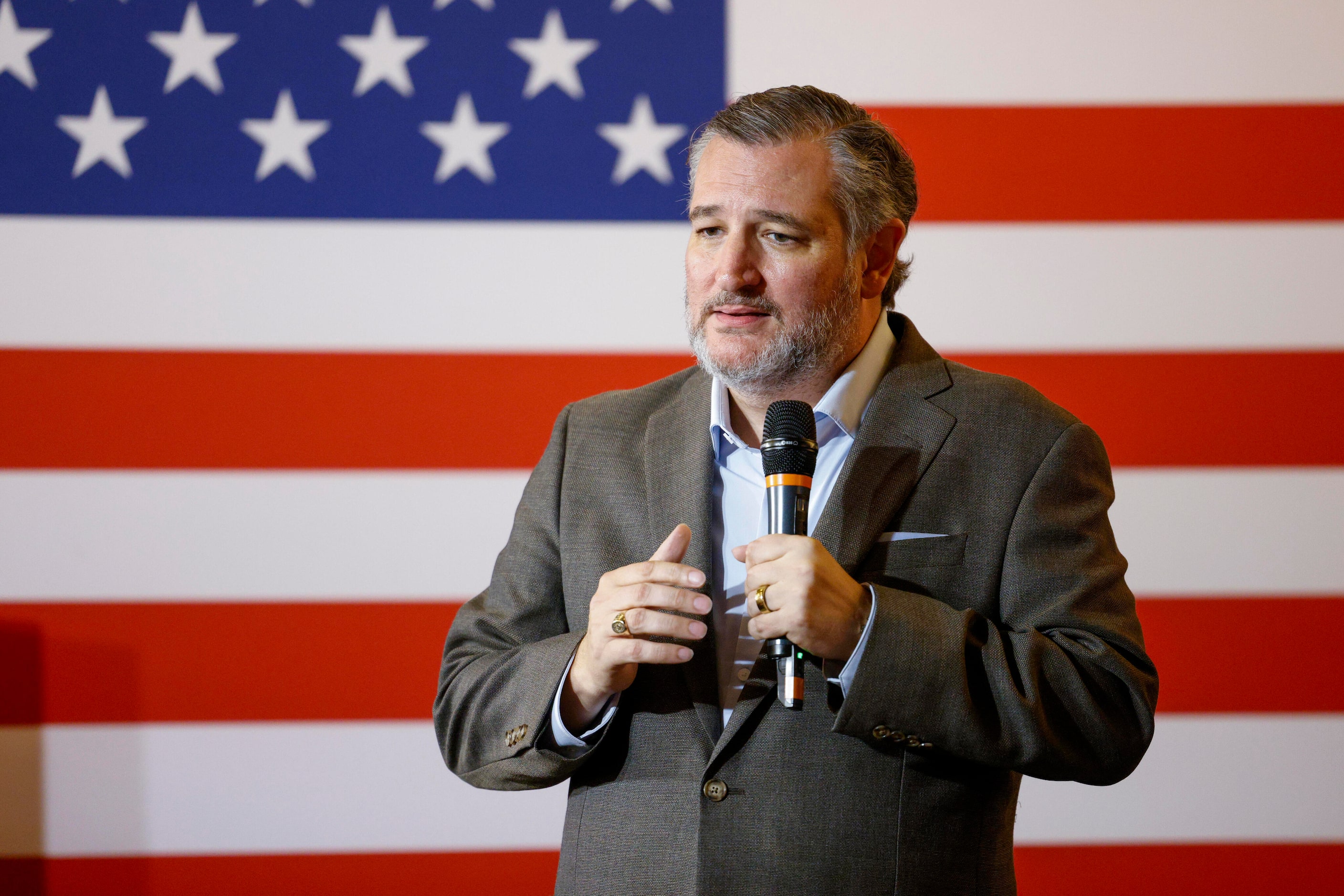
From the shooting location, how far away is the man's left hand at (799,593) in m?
1.09

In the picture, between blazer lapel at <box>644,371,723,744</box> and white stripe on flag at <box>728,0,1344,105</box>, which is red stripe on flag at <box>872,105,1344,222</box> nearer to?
white stripe on flag at <box>728,0,1344,105</box>

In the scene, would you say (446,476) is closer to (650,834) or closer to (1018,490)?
(650,834)

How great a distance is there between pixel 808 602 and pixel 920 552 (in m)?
0.27

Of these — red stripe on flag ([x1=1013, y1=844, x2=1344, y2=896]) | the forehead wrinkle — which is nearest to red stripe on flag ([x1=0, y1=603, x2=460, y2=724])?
the forehead wrinkle

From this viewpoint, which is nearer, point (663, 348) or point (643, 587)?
point (643, 587)

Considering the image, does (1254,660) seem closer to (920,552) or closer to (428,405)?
(920,552)

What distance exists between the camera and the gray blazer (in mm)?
1189

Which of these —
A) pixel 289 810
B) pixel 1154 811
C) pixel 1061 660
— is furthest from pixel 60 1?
pixel 1154 811

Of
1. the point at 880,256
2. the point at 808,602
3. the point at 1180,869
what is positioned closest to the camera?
the point at 808,602

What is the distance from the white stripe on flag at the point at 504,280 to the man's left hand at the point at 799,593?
46.8 inches

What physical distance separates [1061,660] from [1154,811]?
122 centimetres

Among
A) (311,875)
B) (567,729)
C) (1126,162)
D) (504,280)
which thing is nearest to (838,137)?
(567,729)

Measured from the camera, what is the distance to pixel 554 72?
7.41ft

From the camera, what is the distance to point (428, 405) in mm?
2248
